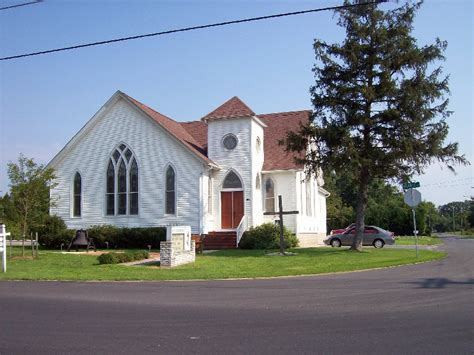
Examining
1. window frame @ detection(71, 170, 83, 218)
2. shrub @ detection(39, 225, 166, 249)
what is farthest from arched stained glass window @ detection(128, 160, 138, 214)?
window frame @ detection(71, 170, 83, 218)

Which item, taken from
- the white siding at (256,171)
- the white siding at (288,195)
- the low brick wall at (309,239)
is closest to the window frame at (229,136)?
the white siding at (256,171)

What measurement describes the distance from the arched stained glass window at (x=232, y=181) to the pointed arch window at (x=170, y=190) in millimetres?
3120

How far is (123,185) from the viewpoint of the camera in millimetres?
32344

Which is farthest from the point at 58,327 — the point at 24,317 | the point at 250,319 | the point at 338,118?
the point at 338,118

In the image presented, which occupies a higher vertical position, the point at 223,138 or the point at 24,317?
the point at 223,138

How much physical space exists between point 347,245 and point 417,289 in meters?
22.8

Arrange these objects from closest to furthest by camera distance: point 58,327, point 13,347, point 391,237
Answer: point 13,347
point 58,327
point 391,237

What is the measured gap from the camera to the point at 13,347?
7.07 m

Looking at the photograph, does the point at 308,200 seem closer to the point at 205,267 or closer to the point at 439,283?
the point at 205,267

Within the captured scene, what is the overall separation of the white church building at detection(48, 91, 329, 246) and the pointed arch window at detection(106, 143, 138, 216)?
61 millimetres

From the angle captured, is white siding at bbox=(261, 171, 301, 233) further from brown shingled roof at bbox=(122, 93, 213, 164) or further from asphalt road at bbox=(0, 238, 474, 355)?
asphalt road at bbox=(0, 238, 474, 355)

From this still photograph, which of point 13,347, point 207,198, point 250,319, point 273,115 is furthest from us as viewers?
point 273,115

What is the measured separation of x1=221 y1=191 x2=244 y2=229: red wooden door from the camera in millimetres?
31734

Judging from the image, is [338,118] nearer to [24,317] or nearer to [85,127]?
[85,127]
